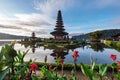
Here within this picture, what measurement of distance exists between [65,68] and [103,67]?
1197cm

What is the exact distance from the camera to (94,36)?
88750 mm

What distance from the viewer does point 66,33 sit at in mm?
71062

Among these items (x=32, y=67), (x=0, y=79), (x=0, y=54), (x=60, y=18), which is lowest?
(x=32, y=67)

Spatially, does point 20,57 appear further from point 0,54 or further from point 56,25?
point 56,25

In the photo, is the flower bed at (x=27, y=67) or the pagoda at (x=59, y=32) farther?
the pagoda at (x=59, y=32)

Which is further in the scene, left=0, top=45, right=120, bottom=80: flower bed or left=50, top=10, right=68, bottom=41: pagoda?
left=50, top=10, right=68, bottom=41: pagoda

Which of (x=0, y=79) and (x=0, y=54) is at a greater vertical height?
(x=0, y=54)

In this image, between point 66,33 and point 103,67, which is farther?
point 66,33

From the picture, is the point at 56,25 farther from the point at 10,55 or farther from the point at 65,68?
the point at 10,55

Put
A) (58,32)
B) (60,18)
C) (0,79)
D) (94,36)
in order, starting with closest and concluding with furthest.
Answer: (0,79) → (58,32) → (60,18) → (94,36)

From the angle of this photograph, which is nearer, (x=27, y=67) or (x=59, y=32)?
(x=27, y=67)

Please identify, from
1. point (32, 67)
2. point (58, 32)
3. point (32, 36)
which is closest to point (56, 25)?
point (58, 32)

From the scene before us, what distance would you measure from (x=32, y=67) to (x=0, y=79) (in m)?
1.77

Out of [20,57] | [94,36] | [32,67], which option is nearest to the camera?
[20,57]
